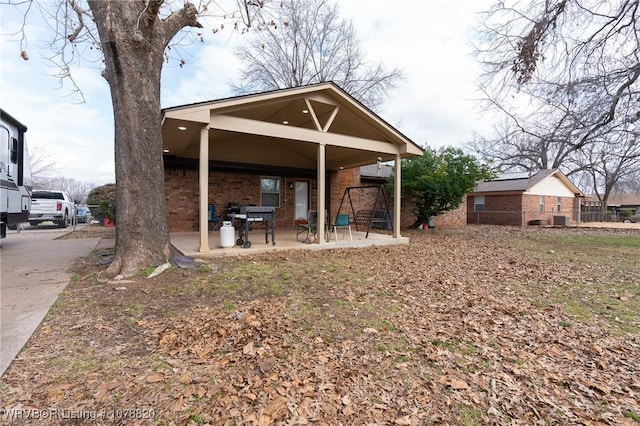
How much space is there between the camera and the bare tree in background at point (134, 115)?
4.79 metres

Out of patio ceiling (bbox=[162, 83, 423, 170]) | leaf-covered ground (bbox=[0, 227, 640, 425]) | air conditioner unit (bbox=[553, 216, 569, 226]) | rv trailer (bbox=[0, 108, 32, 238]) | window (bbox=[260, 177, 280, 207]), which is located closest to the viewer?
leaf-covered ground (bbox=[0, 227, 640, 425])

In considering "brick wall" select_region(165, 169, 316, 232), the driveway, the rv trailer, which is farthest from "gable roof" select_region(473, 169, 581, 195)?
the rv trailer

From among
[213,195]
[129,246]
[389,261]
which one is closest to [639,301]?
[389,261]

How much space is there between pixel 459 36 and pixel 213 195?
359 inches

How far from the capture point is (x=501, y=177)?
79.6 feet

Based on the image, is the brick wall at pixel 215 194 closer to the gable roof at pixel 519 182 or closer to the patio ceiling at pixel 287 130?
the patio ceiling at pixel 287 130

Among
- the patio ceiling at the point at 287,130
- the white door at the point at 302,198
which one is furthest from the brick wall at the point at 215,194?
the patio ceiling at the point at 287,130

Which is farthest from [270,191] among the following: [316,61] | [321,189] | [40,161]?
[40,161]

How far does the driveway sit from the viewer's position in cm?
275

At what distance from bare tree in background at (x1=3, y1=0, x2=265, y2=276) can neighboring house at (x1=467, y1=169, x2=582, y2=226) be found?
19.2m

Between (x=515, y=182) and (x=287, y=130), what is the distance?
20.5 meters

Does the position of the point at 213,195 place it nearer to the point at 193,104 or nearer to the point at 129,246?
the point at 193,104

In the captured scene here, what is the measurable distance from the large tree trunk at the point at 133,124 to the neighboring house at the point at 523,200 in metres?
19.3

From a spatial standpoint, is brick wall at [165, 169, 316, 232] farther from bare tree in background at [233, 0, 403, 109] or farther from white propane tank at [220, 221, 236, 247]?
bare tree in background at [233, 0, 403, 109]
